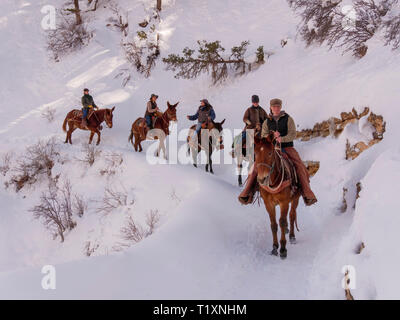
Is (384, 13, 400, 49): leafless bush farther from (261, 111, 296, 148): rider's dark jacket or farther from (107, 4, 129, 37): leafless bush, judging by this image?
(107, 4, 129, 37): leafless bush

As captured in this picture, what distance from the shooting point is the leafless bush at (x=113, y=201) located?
1153 centimetres

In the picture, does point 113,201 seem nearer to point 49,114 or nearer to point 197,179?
point 197,179

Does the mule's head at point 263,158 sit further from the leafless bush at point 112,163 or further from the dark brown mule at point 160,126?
the leafless bush at point 112,163

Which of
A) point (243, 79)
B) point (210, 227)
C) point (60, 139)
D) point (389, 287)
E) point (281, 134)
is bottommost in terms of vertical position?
point (389, 287)

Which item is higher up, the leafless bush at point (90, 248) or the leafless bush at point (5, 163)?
the leafless bush at point (5, 163)

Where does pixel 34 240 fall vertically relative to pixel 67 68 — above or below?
below

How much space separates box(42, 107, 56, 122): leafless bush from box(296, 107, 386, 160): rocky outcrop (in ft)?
45.9

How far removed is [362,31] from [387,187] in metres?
8.80

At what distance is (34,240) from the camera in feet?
41.4

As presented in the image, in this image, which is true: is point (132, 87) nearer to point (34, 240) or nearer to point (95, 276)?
point (34, 240)

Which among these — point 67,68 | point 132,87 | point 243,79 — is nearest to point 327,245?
point 243,79

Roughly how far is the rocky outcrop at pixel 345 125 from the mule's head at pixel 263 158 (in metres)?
3.58

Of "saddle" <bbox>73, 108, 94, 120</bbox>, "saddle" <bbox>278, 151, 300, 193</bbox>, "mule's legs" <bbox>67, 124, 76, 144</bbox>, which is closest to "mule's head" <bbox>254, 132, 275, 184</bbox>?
"saddle" <bbox>278, 151, 300, 193</bbox>

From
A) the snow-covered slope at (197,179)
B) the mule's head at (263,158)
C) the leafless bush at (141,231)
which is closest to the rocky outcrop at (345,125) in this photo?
the snow-covered slope at (197,179)
